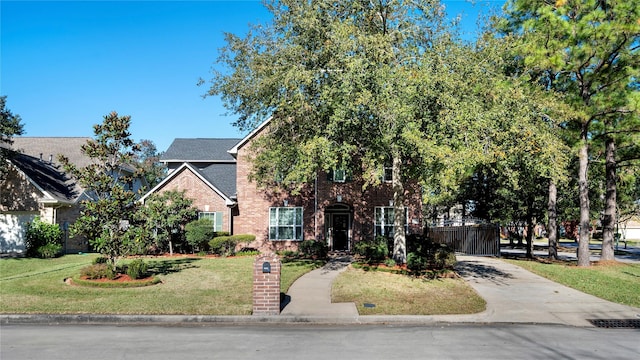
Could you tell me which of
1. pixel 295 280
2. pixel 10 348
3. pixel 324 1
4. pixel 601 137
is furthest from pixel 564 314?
pixel 601 137

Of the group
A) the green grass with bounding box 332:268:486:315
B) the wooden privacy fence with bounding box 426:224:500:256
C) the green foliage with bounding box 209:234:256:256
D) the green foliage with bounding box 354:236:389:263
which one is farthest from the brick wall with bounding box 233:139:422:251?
the green grass with bounding box 332:268:486:315

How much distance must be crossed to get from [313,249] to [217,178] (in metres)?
9.29

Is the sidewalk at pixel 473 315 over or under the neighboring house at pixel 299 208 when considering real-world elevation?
under

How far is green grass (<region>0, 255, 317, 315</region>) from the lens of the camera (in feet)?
36.5

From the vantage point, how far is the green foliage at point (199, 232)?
22.5m

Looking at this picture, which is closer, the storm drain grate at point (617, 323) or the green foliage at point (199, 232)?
the storm drain grate at point (617, 323)

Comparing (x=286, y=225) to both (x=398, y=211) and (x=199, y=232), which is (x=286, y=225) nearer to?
(x=199, y=232)

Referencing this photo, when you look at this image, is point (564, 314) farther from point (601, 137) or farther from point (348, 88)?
point (601, 137)

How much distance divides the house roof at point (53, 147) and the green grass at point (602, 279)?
2643 cm

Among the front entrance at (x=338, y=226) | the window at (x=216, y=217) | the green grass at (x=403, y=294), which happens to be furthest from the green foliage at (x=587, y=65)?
the window at (x=216, y=217)

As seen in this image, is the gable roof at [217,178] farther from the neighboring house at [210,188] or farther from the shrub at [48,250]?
the shrub at [48,250]

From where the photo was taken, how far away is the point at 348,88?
44.2 ft

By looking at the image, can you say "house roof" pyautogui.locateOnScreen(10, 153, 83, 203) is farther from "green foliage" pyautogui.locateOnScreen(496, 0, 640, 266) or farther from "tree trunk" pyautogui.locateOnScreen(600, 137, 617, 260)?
"tree trunk" pyautogui.locateOnScreen(600, 137, 617, 260)

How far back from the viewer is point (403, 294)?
1333 cm
